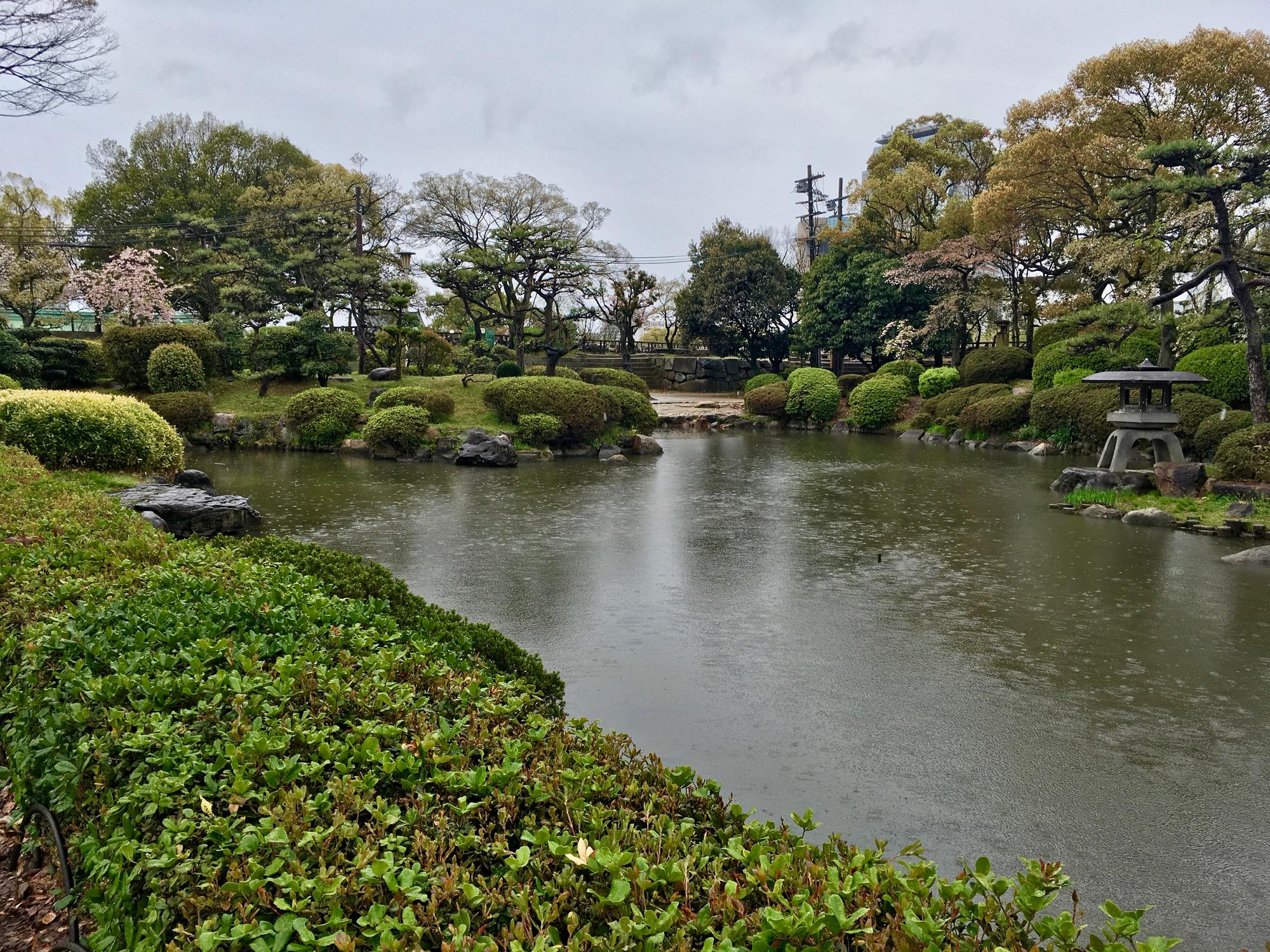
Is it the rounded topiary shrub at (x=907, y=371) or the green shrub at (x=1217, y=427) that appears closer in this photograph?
the green shrub at (x=1217, y=427)

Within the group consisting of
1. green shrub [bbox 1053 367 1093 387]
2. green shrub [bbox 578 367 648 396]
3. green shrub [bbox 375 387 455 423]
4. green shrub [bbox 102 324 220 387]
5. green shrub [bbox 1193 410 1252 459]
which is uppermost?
green shrub [bbox 102 324 220 387]

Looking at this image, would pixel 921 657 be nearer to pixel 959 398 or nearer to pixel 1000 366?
pixel 959 398

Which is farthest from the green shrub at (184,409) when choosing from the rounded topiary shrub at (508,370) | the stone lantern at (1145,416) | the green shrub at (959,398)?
the green shrub at (959,398)

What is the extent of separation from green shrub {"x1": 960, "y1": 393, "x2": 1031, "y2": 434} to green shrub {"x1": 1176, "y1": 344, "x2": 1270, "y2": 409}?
4.16m

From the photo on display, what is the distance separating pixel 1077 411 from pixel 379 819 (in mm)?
17980

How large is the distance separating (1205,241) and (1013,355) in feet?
31.6

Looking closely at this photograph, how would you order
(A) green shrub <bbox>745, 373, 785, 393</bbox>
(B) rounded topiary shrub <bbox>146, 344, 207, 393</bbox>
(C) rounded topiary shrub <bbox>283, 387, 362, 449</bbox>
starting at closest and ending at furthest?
1. (C) rounded topiary shrub <bbox>283, 387, 362, 449</bbox>
2. (B) rounded topiary shrub <bbox>146, 344, 207, 393</bbox>
3. (A) green shrub <bbox>745, 373, 785, 393</bbox>

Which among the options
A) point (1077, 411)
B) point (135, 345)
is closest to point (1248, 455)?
point (1077, 411)

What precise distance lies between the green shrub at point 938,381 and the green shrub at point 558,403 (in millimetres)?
10859

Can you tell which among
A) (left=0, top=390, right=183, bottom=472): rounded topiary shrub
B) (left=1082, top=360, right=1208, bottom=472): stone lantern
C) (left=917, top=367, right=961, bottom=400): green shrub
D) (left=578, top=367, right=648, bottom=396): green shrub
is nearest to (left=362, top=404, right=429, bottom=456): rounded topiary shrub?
(left=0, top=390, right=183, bottom=472): rounded topiary shrub

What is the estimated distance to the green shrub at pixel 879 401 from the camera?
903 inches

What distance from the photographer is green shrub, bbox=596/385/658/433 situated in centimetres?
1789

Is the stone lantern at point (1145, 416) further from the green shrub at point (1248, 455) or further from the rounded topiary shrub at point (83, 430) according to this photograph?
the rounded topiary shrub at point (83, 430)

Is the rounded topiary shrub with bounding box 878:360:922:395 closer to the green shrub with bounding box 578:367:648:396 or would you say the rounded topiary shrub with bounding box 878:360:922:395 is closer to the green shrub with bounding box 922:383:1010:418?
the green shrub with bounding box 922:383:1010:418
